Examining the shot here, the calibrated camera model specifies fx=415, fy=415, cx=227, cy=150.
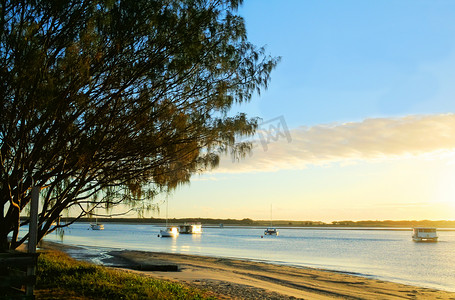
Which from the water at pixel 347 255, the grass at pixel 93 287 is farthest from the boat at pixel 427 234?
the grass at pixel 93 287

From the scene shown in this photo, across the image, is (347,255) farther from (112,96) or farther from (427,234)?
(112,96)

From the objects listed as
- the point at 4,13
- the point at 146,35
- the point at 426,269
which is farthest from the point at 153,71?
the point at 426,269

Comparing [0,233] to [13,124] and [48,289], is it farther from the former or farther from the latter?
[13,124]

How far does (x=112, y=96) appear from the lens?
1088 cm

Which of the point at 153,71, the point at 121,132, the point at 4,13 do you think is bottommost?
the point at 121,132

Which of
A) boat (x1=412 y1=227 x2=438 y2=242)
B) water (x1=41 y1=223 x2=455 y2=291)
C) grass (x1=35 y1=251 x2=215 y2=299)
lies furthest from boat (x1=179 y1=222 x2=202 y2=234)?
grass (x1=35 y1=251 x2=215 y2=299)

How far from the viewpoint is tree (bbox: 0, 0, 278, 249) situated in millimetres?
9797

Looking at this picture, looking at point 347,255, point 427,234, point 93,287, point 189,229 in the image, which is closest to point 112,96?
point 93,287

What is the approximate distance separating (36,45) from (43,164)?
352 centimetres

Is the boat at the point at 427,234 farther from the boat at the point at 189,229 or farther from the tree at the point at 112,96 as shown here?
the tree at the point at 112,96

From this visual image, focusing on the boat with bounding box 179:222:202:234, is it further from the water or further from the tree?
the tree

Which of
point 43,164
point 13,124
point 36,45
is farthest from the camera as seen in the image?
point 43,164

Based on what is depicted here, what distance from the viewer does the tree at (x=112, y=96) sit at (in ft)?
32.1

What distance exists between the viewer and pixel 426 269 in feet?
152
